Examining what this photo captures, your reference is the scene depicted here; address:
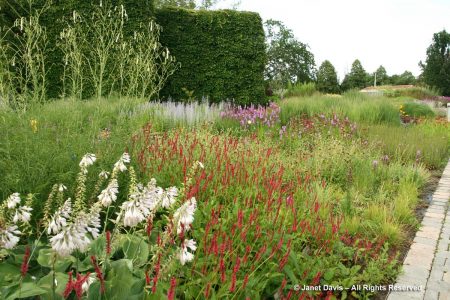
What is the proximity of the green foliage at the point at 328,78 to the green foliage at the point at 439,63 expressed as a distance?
33.2ft

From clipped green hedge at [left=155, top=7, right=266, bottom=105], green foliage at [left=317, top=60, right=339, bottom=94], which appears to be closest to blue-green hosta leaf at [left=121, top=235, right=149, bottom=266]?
clipped green hedge at [left=155, top=7, right=266, bottom=105]

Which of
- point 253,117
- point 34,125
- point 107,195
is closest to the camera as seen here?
point 107,195

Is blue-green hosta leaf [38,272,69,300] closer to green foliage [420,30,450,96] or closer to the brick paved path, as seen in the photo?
the brick paved path

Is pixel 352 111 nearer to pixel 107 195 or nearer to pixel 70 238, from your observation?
pixel 107 195

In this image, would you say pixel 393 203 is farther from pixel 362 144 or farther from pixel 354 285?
pixel 362 144

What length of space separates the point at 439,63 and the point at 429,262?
35094 millimetres

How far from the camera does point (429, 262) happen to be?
331 cm

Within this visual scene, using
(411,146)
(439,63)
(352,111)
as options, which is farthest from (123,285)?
(439,63)

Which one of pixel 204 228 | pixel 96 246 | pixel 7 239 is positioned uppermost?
pixel 7 239

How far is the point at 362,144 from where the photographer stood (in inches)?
282

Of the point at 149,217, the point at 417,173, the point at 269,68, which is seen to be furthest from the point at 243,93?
the point at 269,68

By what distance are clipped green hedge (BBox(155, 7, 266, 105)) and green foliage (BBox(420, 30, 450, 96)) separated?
85.9ft

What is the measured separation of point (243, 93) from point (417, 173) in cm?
728

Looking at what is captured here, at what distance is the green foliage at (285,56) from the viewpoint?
93.2 ft
